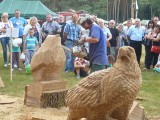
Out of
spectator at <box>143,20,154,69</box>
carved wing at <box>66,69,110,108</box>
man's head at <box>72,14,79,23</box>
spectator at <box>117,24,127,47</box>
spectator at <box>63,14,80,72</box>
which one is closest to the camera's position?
carved wing at <box>66,69,110,108</box>

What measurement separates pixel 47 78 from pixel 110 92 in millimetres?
3152

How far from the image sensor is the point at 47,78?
680 cm

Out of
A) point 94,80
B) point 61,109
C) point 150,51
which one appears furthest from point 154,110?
point 150,51

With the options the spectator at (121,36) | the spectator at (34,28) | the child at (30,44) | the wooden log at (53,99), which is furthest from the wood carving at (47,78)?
the spectator at (121,36)

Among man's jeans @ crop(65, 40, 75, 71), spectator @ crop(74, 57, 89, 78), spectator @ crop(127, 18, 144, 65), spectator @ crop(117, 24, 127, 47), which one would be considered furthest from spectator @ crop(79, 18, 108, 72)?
spectator @ crop(117, 24, 127, 47)

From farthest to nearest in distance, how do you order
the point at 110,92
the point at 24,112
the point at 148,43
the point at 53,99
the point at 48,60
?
the point at 148,43
the point at 53,99
the point at 48,60
the point at 24,112
the point at 110,92

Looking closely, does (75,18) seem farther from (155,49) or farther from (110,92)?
(110,92)

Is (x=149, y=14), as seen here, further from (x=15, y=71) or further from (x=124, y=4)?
(x=15, y=71)

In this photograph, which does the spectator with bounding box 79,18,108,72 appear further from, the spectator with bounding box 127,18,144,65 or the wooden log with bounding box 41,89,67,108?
the spectator with bounding box 127,18,144,65

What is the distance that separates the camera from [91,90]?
13.0ft

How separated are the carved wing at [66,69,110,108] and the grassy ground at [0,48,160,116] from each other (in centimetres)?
265

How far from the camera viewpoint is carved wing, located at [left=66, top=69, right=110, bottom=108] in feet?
12.9

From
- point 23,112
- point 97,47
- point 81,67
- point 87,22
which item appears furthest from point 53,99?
point 81,67

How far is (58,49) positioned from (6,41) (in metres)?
5.47
